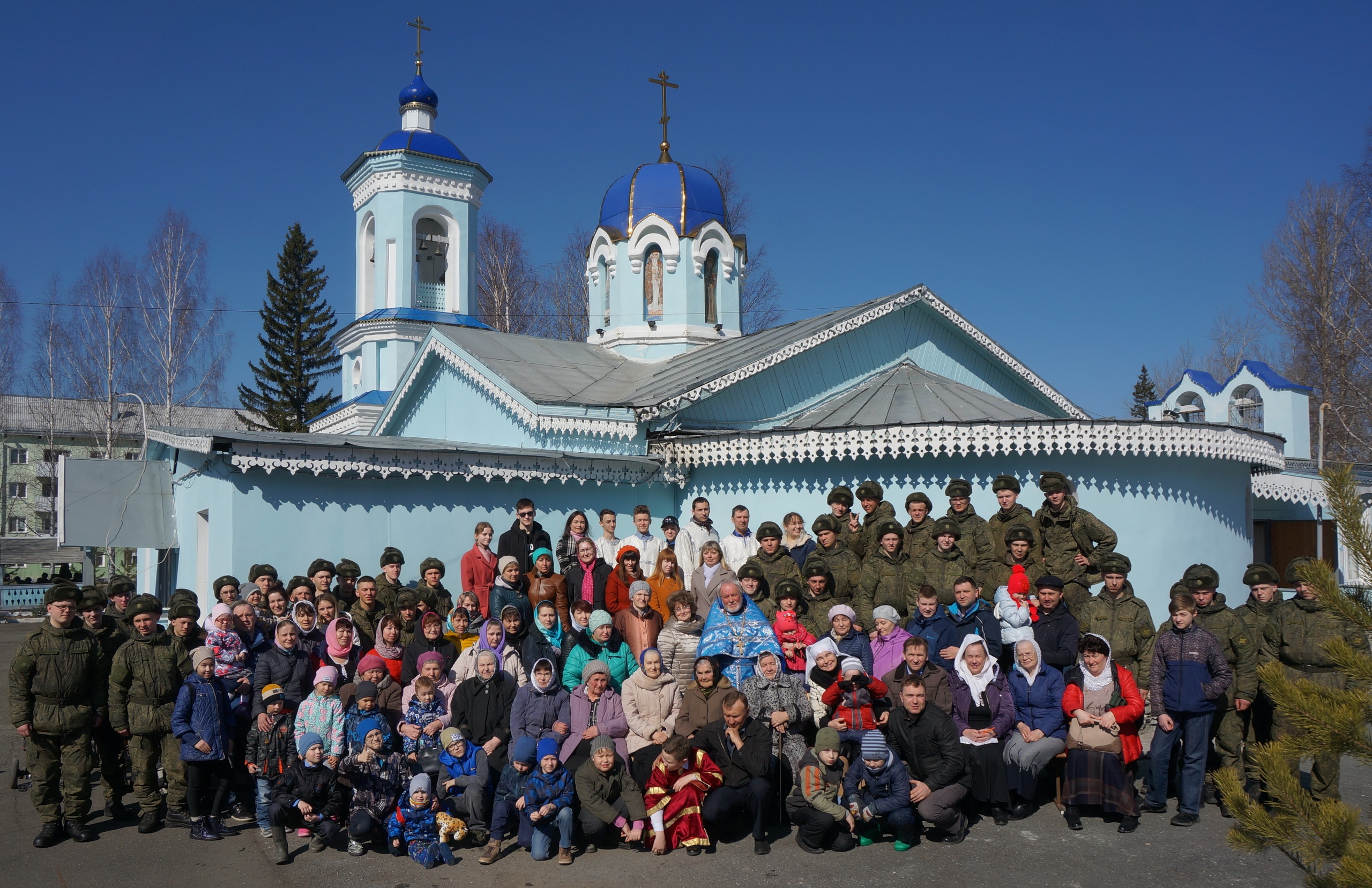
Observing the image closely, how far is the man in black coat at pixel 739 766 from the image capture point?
6344 mm

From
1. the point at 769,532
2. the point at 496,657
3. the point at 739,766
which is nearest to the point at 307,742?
the point at 496,657

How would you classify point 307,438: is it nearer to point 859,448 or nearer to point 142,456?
point 142,456

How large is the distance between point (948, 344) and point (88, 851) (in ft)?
47.9

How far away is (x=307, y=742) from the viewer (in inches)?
250

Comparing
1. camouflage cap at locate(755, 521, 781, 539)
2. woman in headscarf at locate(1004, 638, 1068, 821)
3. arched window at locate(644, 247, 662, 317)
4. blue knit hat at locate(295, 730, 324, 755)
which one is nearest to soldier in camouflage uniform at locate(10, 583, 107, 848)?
blue knit hat at locate(295, 730, 324, 755)

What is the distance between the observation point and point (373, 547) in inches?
444

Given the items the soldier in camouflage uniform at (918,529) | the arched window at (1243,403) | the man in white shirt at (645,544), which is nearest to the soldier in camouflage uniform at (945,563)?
the soldier in camouflage uniform at (918,529)

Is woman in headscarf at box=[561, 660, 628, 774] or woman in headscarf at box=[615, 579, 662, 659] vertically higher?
woman in headscarf at box=[615, 579, 662, 659]

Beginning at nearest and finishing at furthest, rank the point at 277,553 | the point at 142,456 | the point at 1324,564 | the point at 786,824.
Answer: the point at 1324,564
the point at 786,824
the point at 277,553
the point at 142,456

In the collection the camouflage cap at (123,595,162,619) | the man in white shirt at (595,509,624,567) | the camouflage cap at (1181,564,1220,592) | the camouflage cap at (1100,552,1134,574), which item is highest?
the man in white shirt at (595,509,624,567)

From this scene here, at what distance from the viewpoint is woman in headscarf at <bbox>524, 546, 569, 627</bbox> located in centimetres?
889

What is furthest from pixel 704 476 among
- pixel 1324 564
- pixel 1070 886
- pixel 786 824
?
pixel 1324 564

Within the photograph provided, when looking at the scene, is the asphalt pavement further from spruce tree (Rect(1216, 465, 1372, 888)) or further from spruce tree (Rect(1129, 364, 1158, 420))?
spruce tree (Rect(1129, 364, 1158, 420))

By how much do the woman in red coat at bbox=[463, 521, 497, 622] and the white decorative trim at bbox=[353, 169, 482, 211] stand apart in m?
16.5
